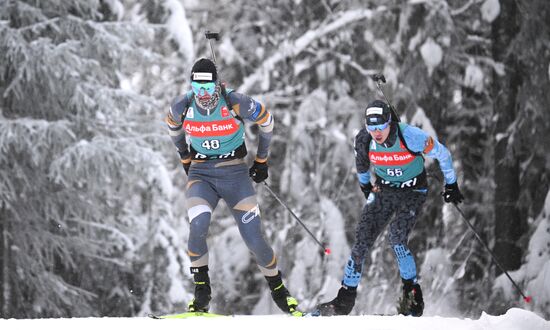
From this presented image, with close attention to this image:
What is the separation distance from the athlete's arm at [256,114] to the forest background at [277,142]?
6.24m

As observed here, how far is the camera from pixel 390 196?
8.52 m

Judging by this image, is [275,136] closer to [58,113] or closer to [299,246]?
[299,246]

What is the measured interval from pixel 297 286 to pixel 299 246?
1073 millimetres

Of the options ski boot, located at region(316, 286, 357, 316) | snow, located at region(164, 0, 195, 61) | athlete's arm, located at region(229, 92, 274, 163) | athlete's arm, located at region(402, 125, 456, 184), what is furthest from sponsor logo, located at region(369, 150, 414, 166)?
snow, located at region(164, 0, 195, 61)

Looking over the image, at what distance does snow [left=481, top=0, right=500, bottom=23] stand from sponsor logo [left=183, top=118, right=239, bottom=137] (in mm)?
8689

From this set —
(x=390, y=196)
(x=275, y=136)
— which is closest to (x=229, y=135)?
(x=390, y=196)

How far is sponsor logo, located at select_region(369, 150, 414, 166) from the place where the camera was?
8.32 metres

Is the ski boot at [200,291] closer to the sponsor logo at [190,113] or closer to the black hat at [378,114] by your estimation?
the sponsor logo at [190,113]

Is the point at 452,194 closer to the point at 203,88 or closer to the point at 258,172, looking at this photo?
the point at 258,172

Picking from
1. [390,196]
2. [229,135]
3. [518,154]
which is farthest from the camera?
[518,154]

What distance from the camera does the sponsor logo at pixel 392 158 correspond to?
8.32 m

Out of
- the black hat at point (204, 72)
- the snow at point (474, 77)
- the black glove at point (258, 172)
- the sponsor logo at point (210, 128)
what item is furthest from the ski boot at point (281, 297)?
the snow at point (474, 77)

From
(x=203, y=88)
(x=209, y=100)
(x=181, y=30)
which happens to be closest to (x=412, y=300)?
(x=209, y=100)

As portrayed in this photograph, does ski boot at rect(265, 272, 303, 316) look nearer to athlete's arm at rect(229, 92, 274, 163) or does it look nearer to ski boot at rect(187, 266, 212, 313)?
ski boot at rect(187, 266, 212, 313)
